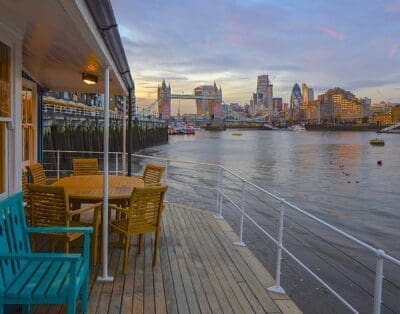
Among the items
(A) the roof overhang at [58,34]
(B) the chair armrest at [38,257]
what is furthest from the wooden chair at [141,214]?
(B) the chair armrest at [38,257]

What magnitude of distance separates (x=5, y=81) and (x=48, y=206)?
1.12 meters

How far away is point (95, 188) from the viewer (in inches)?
193

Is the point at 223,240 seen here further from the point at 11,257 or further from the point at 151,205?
the point at 11,257

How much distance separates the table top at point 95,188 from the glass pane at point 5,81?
0.87 metres

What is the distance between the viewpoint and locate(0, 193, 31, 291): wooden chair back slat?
263 cm

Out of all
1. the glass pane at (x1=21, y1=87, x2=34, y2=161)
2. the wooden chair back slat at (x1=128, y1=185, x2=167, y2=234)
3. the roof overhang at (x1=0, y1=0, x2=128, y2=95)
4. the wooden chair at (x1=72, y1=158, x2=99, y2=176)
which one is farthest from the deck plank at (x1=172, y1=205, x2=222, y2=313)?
the glass pane at (x1=21, y1=87, x2=34, y2=161)

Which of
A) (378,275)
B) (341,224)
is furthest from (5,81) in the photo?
(341,224)

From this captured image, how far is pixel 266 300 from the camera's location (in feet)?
11.5

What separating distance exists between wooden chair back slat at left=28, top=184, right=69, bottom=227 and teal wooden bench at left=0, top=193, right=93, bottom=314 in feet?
1.98

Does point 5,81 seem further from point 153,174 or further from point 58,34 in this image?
point 153,174

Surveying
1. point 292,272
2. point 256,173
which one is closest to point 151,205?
point 292,272

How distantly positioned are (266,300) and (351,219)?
11665 mm

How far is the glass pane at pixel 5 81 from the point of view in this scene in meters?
3.53

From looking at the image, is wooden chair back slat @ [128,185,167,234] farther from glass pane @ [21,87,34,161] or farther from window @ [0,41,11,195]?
glass pane @ [21,87,34,161]
